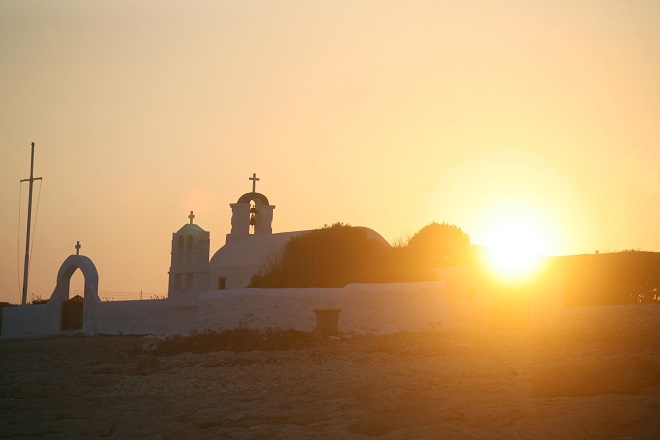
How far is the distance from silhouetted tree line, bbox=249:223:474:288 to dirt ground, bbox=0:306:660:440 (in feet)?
55.3

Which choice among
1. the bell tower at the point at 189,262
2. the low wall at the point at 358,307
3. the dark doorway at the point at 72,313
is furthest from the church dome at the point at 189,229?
the dark doorway at the point at 72,313

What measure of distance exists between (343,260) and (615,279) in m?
11.6

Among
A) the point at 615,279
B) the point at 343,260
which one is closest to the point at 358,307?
the point at 615,279

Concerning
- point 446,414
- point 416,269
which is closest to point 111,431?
point 446,414

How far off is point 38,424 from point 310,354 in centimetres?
706

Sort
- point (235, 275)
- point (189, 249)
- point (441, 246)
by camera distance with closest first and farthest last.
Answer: point (189, 249) → point (235, 275) → point (441, 246)

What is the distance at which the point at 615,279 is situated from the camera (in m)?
31.6

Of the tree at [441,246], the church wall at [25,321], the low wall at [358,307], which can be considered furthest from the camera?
the tree at [441,246]

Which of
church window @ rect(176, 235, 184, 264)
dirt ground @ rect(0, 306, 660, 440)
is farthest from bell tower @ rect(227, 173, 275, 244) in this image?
dirt ground @ rect(0, 306, 660, 440)

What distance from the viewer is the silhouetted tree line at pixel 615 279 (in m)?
31.0

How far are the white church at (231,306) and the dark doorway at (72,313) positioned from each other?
0.04 metres

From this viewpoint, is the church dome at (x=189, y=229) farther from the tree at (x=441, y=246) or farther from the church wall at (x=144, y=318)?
the tree at (x=441, y=246)

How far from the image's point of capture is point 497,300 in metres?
24.5

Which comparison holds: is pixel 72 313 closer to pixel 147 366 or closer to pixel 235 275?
pixel 235 275
